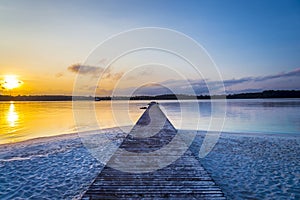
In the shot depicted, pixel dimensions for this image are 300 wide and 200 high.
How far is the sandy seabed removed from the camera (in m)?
5.67

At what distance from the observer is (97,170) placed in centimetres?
749

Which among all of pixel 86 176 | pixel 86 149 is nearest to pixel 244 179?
pixel 86 176

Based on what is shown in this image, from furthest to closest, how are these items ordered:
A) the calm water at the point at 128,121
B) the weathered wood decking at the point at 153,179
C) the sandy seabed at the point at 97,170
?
the calm water at the point at 128,121 → the sandy seabed at the point at 97,170 → the weathered wood decking at the point at 153,179

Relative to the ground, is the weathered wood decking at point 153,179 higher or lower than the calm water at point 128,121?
lower

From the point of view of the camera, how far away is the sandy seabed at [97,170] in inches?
223

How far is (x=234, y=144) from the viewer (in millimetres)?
11641

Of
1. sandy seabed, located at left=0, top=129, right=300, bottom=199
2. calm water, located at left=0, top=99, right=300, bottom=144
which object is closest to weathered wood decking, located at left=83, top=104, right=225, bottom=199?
sandy seabed, located at left=0, top=129, right=300, bottom=199

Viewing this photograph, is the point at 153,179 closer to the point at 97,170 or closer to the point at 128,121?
the point at 97,170

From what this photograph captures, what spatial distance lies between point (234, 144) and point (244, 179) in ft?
17.7

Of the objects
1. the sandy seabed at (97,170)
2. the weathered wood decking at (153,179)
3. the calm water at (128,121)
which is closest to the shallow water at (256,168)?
the sandy seabed at (97,170)

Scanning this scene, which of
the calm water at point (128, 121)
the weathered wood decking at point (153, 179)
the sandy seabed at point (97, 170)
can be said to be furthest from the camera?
the calm water at point (128, 121)

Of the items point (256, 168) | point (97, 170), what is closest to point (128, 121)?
point (97, 170)

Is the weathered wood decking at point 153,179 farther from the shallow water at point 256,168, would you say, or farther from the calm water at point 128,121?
the calm water at point 128,121

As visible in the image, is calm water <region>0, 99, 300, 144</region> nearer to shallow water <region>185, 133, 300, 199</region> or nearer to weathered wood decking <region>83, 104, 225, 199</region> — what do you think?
shallow water <region>185, 133, 300, 199</region>
